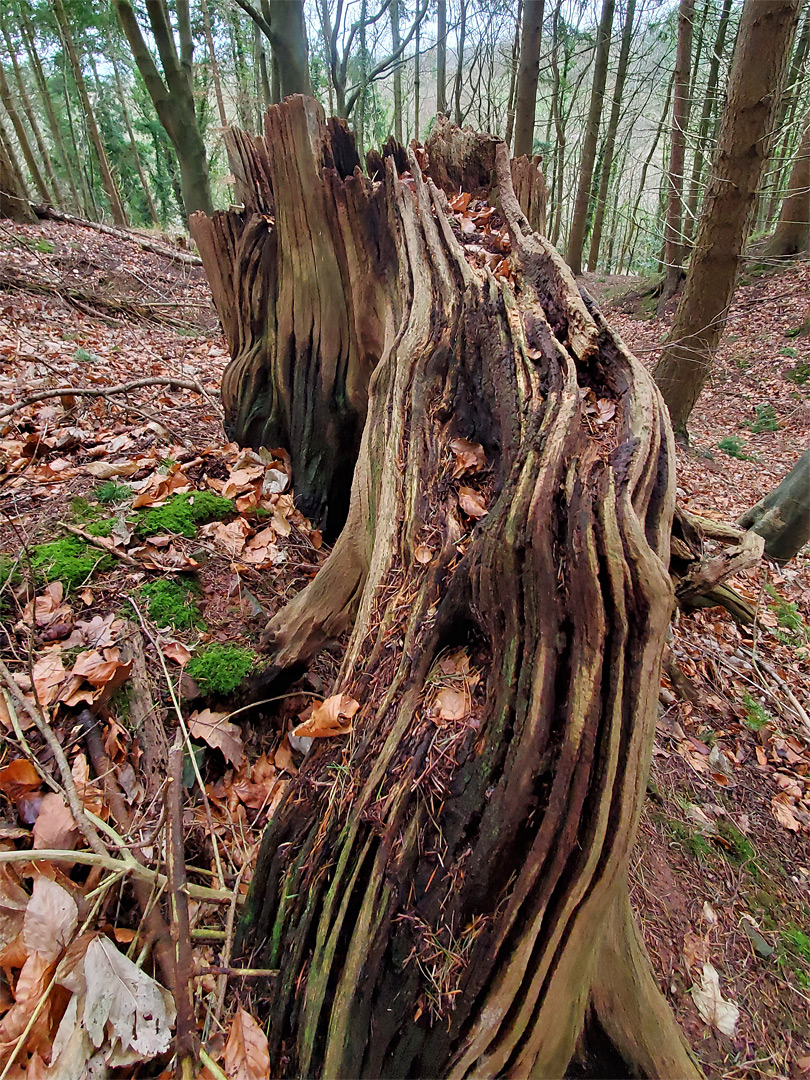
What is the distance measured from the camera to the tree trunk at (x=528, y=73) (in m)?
7.79

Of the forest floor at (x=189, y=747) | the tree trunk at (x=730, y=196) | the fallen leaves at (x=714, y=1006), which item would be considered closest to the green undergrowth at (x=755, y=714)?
the forest floor at (x=189, y=747)

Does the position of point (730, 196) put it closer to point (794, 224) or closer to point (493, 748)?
point (493, 748)

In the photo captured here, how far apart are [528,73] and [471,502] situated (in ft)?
30.9

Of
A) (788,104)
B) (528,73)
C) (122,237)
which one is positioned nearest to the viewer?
(788,104)

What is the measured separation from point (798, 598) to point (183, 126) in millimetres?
9502

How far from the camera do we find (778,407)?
9.66m

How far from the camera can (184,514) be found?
2.72m

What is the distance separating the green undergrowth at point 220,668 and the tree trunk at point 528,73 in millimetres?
8612

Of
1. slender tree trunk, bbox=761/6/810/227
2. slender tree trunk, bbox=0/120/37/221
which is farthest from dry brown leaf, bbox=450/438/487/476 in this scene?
slender tree trunk, bbox=0/120/37/221

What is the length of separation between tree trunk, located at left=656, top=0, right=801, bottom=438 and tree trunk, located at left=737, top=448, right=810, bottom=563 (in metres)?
2.04

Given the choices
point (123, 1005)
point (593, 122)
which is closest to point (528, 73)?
point (593, 122)

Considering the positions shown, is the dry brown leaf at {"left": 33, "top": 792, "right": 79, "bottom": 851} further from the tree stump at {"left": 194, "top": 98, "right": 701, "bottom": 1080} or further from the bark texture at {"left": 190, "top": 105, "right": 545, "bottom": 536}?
the bark texture at {"left": 190, "top": 105, "right": 545, "bottom": 536}

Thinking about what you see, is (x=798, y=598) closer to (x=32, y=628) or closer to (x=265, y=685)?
(x=265, y=685)

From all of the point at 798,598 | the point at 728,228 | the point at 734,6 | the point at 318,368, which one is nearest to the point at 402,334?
the point at 318,368
